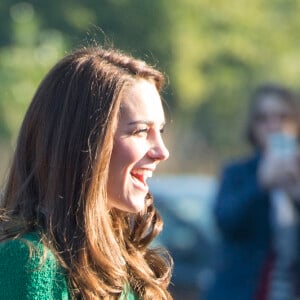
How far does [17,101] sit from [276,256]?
6.61 metres

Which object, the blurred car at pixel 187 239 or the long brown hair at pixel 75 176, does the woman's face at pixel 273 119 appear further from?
the long brown hair at pixel 75 176

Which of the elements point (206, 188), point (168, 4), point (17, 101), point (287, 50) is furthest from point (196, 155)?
point (206, 188)

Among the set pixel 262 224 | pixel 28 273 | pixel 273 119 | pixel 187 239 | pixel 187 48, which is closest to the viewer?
pixel 28 273

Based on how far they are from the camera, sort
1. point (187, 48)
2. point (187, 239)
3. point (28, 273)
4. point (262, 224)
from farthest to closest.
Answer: point (187, 48)
point (187, 239)
point (262, 224)
point (28, 273)

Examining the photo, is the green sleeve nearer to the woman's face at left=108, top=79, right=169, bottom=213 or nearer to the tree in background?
the woman's face at left=108, top=79, right=169, bottom=213

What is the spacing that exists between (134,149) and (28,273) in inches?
17.2

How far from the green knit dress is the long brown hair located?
0.15ft

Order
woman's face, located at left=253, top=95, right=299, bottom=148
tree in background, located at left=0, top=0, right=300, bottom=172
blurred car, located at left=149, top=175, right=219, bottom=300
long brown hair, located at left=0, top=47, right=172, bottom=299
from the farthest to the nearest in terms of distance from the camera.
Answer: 1. tree in background, located at left=0, top=0, right=300, bottom=172
2. blurred car, located at left=149, top=175, right=219, bottom=300
3. woman's face, located at left=253, top=95, right=299, bottom=148
4. long brown hair, located at left=0, top=47, right=172, bottom=299

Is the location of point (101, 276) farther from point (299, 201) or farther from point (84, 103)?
point (299, 201)

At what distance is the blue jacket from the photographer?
570 cm

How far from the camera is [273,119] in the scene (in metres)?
6.02

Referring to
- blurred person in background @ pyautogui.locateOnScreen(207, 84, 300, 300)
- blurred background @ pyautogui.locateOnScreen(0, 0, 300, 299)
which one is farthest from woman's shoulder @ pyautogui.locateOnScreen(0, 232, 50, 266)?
blurred background @ pyautogui.locateOnScreen(0, 0, 300, 299)

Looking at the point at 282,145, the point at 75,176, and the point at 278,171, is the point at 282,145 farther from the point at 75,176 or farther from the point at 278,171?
the point at 75,176

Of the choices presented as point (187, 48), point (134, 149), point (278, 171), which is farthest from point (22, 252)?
point (187, 48)
